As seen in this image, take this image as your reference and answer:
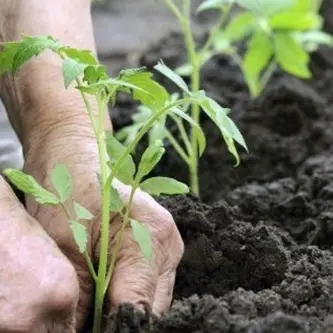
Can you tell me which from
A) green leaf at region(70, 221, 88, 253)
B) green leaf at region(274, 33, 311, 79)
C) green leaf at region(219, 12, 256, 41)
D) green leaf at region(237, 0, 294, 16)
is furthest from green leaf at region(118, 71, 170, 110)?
green leaf at region(219, 12, 256, 41)

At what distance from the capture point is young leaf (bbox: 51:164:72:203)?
4.32ft

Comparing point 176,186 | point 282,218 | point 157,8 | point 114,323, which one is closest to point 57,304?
point 114,323

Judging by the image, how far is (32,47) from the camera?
1.28 m

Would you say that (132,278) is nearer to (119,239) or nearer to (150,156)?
(119,239)

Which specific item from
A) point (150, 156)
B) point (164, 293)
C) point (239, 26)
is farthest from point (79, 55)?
point (239, 26)

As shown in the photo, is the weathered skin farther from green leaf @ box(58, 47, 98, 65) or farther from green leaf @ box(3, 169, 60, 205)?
green leaf @ box(58, 47, 98, 65)

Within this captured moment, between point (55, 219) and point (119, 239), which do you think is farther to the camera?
point (55, 219)

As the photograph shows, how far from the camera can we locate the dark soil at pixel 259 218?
4.08ft

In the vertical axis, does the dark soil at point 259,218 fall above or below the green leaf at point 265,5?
below

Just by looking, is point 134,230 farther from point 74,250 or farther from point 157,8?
point 157,8

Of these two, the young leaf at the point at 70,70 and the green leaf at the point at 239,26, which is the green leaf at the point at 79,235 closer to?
the young leaf at the point at 70,70

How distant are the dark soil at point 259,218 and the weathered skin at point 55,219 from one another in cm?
8

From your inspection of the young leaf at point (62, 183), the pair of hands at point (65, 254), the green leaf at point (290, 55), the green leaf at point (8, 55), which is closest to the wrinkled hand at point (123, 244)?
the pair of hands at point (65, 254)

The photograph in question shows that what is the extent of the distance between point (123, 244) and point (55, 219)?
4.9 inches
